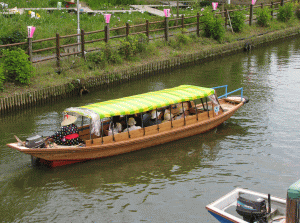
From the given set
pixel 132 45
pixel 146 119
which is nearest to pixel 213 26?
pixel 132 45

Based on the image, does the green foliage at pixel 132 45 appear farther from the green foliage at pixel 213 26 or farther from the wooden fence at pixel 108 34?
the green foliage at pixel 213 26

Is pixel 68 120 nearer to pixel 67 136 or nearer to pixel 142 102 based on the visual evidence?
pixel 67 136

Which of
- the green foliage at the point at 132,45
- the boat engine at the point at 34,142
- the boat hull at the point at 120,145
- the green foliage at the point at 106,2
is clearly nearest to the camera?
the boat engine at the point at 34,142

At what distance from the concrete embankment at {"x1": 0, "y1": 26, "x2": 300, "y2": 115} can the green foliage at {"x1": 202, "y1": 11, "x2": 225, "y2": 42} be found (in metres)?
0.98

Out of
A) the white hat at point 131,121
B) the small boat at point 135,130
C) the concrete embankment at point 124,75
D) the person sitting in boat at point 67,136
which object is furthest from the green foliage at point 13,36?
the white hat at point 131,121

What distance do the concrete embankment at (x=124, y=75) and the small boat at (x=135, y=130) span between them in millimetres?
3591

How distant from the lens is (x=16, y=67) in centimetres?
1886

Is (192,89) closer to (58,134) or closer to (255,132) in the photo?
(255,132)

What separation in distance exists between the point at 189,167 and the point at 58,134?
449 cm

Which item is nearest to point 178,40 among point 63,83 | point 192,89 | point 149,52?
point 149,52

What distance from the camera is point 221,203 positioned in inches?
363

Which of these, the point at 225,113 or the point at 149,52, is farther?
the point at 149,52

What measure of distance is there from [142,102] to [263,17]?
2386 centimetres

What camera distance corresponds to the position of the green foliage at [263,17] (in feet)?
113
